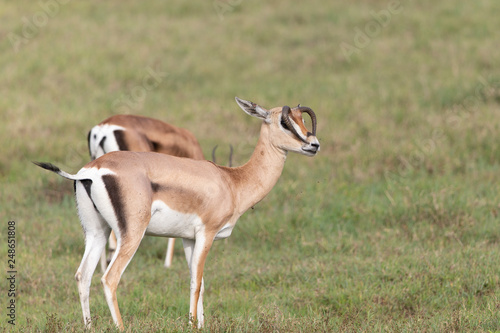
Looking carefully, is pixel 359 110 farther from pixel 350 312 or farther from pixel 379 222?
pixel 350 312

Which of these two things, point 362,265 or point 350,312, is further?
point 362,265

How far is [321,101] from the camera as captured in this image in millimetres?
12469

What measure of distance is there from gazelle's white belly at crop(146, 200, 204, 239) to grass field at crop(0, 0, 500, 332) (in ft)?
2.18

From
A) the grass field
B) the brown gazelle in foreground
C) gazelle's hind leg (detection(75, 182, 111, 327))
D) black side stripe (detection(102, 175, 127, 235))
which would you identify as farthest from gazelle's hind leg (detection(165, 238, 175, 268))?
black side stripe (detection(102, 175, 127, 235))

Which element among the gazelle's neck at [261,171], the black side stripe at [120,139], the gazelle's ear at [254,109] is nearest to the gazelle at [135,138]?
the black side stripe at [120,139]

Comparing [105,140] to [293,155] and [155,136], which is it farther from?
[293,155]

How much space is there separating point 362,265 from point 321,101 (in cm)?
601

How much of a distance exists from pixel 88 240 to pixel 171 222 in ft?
2.08

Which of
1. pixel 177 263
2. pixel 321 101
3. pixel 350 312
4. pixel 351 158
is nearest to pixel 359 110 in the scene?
pixel 321 101

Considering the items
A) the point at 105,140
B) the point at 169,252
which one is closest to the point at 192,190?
the point at 169,252

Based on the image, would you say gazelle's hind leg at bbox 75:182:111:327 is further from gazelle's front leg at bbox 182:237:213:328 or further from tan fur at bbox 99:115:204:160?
tan fur at bbox 99:115:204:160

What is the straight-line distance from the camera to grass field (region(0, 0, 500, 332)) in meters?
6.13

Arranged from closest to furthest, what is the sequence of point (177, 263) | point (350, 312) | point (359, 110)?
1. point (350, 312)
2. point (177, 263)
3. point (359, 110)

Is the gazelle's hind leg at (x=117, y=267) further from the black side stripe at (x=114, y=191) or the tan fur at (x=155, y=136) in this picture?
A: the tan fur at (x=155, y=136)
